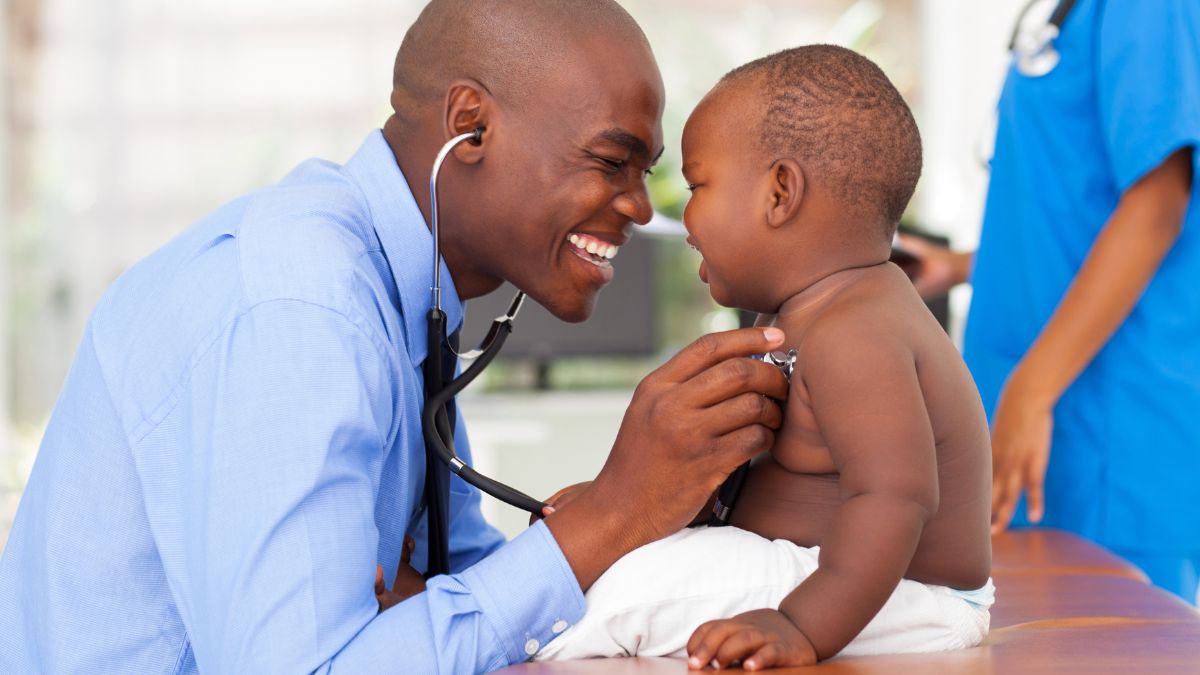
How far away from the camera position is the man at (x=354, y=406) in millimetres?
952

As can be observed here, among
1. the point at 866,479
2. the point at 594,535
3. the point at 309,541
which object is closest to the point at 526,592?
the point at 594,535

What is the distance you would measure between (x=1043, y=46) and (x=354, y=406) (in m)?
1.17

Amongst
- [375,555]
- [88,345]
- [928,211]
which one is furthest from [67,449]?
[928,211]

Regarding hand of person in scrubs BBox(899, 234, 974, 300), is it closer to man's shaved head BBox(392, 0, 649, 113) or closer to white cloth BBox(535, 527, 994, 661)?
man's shaved head BBox(392, 0, 649, 113)

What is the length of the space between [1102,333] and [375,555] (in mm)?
1052

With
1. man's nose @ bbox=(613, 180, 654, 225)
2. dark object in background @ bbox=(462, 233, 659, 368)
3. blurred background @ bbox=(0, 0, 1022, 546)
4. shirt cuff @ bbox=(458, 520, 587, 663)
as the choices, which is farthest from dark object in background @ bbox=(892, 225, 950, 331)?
blurred background @ bbox=(0, 0, 1022, 546)

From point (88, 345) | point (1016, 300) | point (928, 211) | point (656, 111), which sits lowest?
point (928, 211)

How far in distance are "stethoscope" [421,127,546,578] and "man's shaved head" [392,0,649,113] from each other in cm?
7

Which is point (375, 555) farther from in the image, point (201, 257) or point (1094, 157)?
point (1094, 157)

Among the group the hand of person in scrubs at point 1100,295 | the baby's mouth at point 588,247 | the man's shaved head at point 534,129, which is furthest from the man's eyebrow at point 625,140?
the hand of person in scrubs at point 1100,295

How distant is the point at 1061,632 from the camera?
3.72 feet

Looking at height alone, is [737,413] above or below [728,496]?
above

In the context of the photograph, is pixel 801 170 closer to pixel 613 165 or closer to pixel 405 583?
pixel 613 165

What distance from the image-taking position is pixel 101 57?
5344mm
